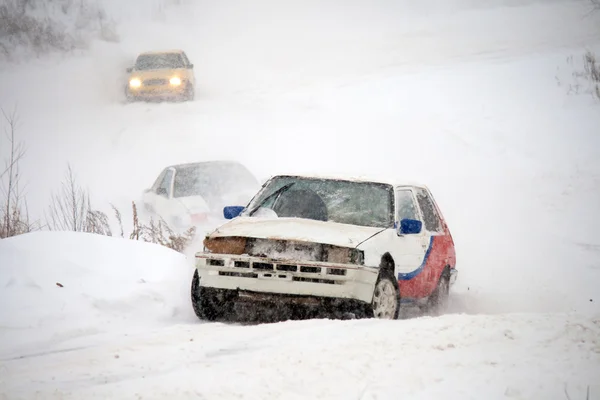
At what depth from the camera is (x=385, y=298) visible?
6.78 m

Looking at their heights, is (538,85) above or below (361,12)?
below

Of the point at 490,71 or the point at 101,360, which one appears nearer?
the point at 101,360

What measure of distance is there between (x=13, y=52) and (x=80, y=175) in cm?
1324

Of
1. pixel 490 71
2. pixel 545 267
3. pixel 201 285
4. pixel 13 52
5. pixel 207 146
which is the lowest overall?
pixel 545 267

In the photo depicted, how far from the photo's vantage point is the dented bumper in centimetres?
635

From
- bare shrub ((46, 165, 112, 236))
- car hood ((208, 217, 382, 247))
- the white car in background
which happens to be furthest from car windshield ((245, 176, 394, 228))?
the white car in background

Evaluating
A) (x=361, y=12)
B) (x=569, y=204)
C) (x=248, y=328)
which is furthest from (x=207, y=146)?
(x=361, y=12)

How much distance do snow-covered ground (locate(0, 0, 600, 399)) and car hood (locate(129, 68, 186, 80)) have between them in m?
0.98

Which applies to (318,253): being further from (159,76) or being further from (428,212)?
(159,76)

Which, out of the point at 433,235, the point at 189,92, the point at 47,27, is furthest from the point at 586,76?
the point at 47,27

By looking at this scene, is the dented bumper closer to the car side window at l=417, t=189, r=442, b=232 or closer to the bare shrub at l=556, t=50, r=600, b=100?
the car side window at l=417, t=189, r=442, b=232

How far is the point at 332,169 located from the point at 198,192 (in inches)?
290

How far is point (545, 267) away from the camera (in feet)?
40.3

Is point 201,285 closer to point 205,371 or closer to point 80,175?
point 205,371
